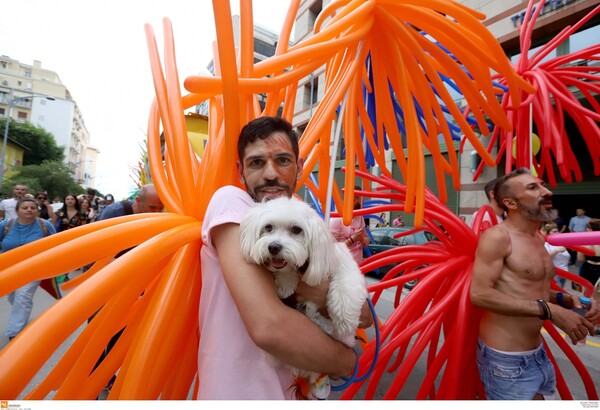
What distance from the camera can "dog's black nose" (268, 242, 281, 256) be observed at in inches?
39.6

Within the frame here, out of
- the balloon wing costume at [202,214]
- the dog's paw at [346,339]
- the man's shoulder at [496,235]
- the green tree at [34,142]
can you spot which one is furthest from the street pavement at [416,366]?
the green tree at [34,142]

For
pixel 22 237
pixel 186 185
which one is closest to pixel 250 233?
pixel 186 185

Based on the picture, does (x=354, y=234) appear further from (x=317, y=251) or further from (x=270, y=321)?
(x=270, y=321)

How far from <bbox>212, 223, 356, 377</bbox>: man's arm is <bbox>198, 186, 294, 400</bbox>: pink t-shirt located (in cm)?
7

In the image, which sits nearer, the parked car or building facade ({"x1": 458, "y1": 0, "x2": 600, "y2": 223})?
the parked car

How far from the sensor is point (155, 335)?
1073 mm

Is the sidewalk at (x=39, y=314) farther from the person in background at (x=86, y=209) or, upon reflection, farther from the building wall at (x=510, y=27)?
the building wall at (x=510, y=27)

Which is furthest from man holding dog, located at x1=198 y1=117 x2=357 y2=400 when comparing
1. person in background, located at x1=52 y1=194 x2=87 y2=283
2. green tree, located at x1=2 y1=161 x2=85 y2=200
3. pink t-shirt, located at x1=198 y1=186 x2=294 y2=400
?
green tree, located at x1=2 y1=161 x2=85 y2=200

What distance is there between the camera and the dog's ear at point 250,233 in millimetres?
1001

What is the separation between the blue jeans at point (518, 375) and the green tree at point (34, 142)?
47.2m

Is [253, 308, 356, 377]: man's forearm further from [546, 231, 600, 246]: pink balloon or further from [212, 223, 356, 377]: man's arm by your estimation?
[546, 231, 600, 246]: pink balloon

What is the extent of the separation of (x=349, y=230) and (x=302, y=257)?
274 cm
